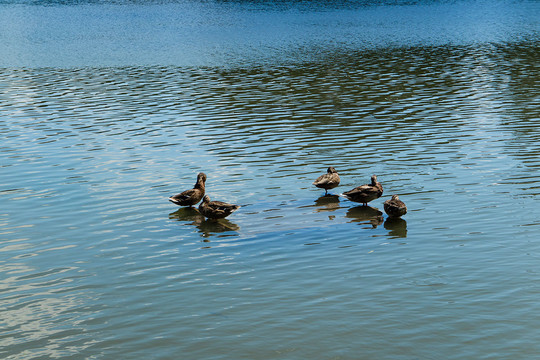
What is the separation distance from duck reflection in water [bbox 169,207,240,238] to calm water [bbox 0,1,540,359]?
0.43 ft

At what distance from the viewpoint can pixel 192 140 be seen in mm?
28359

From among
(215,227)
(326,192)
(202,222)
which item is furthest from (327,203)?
(202,222)

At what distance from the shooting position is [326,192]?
804 inches

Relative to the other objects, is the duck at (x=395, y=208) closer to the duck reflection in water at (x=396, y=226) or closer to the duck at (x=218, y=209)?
the duck reflection in water at (x=396, y=226)

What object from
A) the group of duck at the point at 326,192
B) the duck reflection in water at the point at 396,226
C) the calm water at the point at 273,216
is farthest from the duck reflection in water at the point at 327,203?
the duck reflection in water at the point at 396,226

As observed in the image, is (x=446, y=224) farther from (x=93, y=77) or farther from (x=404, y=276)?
(x=93, y=77)

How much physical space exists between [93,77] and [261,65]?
1219cm

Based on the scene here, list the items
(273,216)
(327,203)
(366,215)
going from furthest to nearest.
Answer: (327,203) < (366,215) < (273,216)

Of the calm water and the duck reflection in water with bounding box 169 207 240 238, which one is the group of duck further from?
the calm water

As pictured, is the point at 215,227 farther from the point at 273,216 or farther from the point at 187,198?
the point at 187,198

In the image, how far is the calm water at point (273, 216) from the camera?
38.5ft

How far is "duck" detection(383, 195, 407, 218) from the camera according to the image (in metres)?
17.2

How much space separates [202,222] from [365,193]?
443cm

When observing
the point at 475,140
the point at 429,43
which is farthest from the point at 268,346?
the point at 429,43
